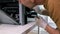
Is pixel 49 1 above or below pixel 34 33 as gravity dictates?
above

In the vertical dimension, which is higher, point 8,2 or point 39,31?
point 8,2

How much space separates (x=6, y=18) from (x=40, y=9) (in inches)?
22.8

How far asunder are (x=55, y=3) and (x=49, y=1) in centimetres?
2

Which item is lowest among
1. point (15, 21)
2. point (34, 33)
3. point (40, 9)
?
point (34, 33)

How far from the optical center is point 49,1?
0.40m

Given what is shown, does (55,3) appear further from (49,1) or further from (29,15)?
(29,15)

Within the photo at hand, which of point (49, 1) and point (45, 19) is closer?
point (49, 1)

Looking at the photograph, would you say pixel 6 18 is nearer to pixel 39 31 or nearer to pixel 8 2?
pixel 8 2

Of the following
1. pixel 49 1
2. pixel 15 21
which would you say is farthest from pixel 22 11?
pixel 49 1

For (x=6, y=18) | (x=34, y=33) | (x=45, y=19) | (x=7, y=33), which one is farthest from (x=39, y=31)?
(x=45, y=19)

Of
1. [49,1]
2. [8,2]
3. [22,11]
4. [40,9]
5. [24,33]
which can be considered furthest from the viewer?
[8,2]

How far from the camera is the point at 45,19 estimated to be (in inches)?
22.9

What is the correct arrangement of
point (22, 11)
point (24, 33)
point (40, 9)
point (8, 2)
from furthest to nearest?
1. point (8, 2)
2. point (22, 11)
3. point (24, 33)
4. point (40, 9)

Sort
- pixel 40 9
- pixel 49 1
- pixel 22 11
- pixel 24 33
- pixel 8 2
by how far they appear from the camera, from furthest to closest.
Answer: pixel 8 2 < pixel 22 11 < pixel 24 33 < pixel 40 9 < pixel 49 1
